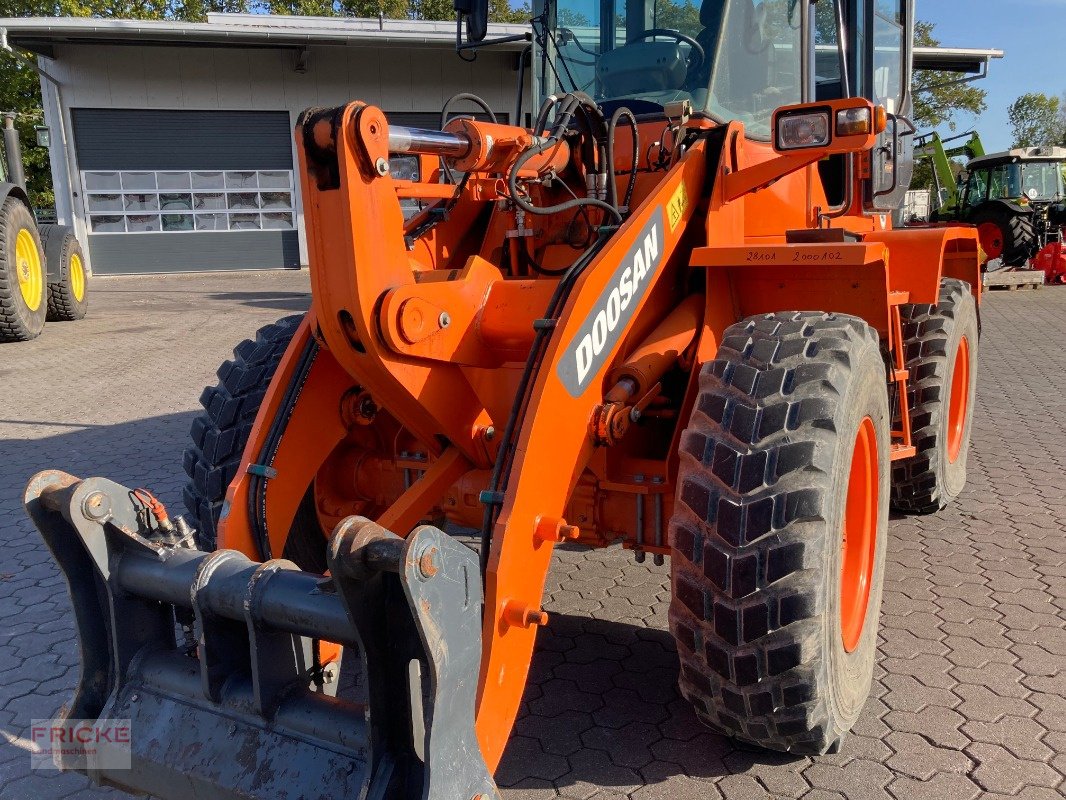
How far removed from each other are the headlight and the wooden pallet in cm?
1564

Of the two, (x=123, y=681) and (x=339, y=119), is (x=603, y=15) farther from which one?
(x=123, y=681)

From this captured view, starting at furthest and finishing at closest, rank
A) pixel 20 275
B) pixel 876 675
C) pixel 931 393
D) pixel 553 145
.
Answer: pixel 20 275
pixel 931 393
pixel 876 675
pixel 553 145

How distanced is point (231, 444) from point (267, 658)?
150cm

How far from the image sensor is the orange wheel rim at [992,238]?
752 inches

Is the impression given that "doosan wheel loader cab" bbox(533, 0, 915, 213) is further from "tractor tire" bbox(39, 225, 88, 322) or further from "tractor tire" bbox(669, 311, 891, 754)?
"tractor tire" bbox(39, 225, 88, 322)

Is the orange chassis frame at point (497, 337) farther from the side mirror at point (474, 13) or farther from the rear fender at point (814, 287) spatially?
the side mirror at point (474, 13)

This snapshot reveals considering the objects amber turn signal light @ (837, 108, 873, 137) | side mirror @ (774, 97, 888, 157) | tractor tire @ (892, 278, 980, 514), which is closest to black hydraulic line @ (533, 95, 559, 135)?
side mirror @ (774, 97, 888, 157)

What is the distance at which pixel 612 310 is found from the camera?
9.44ft

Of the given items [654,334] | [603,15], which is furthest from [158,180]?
[654,334]

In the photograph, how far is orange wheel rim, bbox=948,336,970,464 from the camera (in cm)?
545

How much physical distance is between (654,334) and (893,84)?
9.17ft

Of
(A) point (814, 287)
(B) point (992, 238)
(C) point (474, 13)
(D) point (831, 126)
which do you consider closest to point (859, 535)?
(A) point (814, 287)

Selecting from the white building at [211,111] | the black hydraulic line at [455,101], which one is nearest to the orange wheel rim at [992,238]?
the white building at [211,111]

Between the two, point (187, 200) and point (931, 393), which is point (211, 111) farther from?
point (931, 393)
